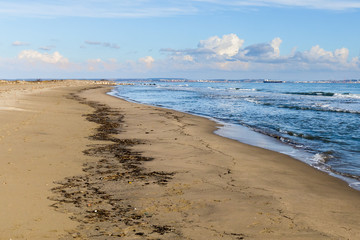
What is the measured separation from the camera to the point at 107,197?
6859mm

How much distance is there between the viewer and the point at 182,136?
15406 mm

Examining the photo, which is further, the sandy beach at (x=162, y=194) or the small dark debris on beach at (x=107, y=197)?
the sandy beach at (x=162, y=194)

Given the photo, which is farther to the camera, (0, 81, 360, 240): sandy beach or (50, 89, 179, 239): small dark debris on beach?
(0, 81, 360, 240): sandy beach

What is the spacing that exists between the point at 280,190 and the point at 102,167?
4.58m

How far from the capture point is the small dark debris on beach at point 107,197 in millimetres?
5312

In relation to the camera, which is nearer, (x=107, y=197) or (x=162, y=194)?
(x=107, y=197)

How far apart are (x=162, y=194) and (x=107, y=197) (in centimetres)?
→ 111

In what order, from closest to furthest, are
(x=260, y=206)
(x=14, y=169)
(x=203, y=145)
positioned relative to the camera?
(x=260, y=206) → (x=14, y=169) → (x=203, y=145)

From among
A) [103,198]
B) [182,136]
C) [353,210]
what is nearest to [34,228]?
[103,198]

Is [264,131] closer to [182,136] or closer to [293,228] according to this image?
[182,136]

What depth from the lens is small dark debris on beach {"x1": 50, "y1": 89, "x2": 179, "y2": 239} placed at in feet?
17.4

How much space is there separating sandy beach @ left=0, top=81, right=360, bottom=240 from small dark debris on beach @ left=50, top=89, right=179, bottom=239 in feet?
0.05

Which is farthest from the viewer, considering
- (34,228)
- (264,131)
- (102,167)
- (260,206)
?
(264,131)

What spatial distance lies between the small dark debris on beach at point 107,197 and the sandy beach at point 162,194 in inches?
0.6
